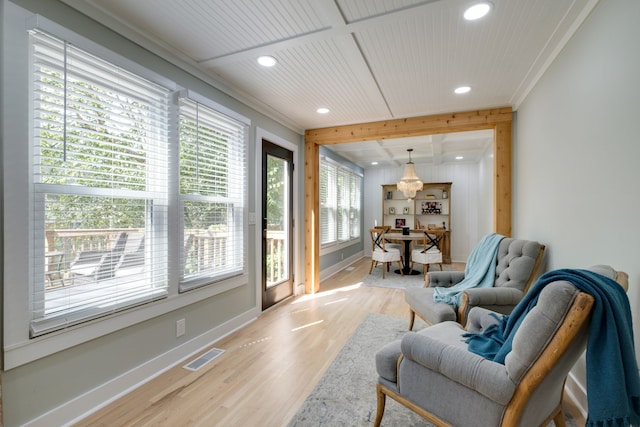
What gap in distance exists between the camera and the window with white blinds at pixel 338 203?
5.88m

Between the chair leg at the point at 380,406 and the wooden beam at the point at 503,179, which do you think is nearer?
the chair leg at the point at 380,406

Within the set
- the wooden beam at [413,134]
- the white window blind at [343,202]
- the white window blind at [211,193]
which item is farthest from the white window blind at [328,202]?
the white window blind at [211,193]

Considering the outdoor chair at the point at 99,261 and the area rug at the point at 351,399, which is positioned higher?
the outdoor chair at the point at 99,261

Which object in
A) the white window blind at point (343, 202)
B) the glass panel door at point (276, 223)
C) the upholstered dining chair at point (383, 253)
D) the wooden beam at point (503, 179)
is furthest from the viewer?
the white window blind at point (343, 202)

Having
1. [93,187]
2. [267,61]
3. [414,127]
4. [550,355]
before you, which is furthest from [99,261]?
[414,127]

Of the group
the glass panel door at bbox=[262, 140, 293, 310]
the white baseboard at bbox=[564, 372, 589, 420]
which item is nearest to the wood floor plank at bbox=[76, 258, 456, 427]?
the glass panel door at bbox=[262, 140, 293, 310]

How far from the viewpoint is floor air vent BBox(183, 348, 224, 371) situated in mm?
2375

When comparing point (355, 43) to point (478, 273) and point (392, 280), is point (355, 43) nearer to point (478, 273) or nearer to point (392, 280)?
point (478, 273)

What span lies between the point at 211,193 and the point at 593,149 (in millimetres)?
2823

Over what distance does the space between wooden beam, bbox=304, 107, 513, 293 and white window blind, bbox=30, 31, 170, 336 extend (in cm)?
240

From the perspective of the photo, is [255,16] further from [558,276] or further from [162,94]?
[558,276]

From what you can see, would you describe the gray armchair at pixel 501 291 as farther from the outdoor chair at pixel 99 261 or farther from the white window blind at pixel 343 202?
the white window blind at pixel 343 202

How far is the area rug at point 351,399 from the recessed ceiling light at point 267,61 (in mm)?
2531

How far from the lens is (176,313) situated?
246cm
